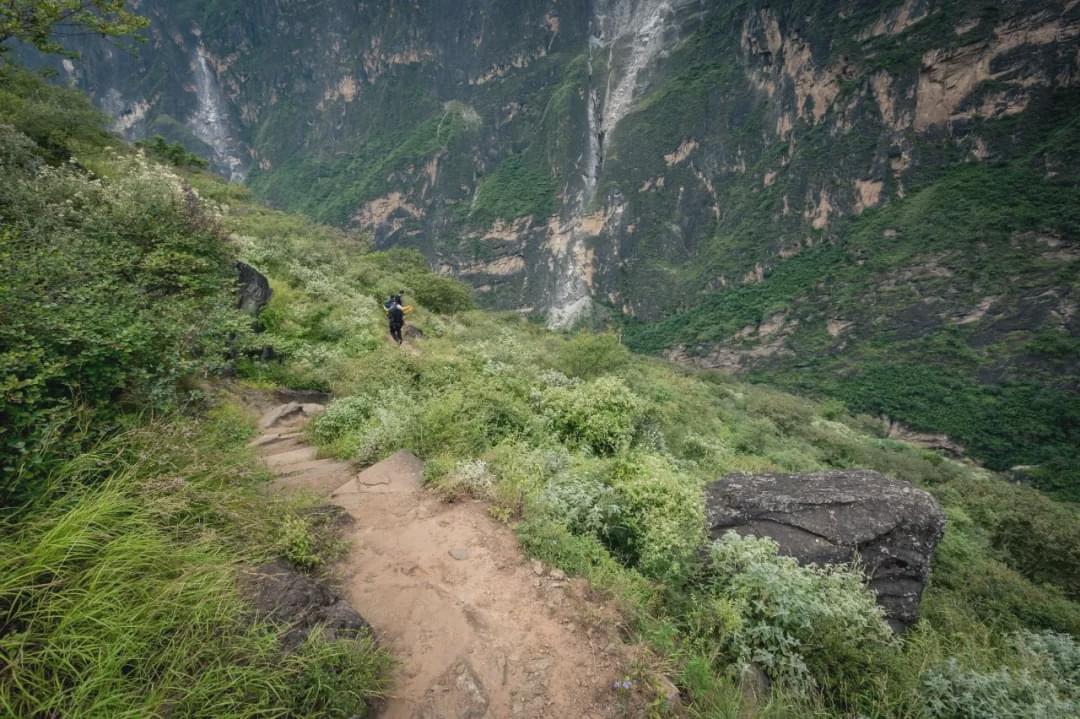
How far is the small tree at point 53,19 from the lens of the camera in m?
5.89

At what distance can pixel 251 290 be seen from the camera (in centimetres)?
869

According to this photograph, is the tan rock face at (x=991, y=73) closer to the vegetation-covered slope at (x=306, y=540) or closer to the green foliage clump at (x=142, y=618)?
the vegetation-covered slope at (x=306, y=540)

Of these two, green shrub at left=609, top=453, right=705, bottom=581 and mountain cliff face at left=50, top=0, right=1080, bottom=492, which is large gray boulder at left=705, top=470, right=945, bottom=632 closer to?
green shrub at left=609, top=453, right=705, bottom=581

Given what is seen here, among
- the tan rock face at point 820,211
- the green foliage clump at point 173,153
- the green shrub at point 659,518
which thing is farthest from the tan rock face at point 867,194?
the green foliage clump at point 173,153

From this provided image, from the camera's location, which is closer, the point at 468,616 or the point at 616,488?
the point at 468,616

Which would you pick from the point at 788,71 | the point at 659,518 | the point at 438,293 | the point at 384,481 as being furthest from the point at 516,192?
the point at 659,518

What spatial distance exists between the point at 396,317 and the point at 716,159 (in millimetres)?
106754


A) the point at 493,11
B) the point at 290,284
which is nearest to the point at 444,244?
the point at 493,11

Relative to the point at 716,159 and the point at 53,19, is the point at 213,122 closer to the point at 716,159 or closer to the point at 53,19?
the point at 716,159

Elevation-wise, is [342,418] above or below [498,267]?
below

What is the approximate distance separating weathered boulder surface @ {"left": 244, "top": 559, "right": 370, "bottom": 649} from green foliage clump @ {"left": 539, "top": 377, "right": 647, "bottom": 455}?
4055 mm

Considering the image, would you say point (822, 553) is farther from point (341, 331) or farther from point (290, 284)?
point (290, 284)

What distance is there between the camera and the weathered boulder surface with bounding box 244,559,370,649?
243cm

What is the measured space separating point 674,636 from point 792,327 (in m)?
77.2
